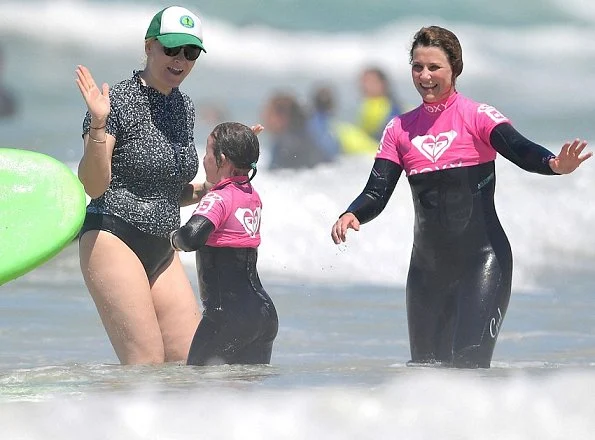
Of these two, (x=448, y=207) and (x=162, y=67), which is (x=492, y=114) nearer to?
(x=448, y=207)

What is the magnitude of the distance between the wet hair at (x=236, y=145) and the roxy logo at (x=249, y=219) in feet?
0.59

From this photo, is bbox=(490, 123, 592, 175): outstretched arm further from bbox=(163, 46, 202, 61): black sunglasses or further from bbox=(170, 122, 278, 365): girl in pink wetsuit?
bbox=(163, 46, 202, 61): black sunglasses

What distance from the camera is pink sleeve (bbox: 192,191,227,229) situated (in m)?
5.09

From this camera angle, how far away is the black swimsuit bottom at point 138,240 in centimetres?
527

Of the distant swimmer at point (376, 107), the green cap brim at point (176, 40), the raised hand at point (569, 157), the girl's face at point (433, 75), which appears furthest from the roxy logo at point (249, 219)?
the distant swimmer at point (376, 107)

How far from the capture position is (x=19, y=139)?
2480 centimetres

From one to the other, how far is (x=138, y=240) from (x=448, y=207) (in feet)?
4.10

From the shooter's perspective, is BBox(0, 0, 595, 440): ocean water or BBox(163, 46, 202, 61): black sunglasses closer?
BBox(0, 0, 595, 440): ocean water

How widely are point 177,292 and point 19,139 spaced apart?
19.9m

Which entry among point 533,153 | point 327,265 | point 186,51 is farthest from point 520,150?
point 327,265

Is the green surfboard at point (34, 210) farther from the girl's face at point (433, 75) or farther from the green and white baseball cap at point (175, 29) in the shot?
the girl's face at point (433, 75)

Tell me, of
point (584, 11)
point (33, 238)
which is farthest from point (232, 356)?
point (584, 11)

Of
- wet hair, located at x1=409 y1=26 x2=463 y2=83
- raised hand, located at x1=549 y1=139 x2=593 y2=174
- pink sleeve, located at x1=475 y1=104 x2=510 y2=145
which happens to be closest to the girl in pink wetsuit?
wet hair, located at x1=409 y1=26 x2=463 y2=83

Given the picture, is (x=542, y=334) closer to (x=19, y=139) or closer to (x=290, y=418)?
(x=290, y=418)
